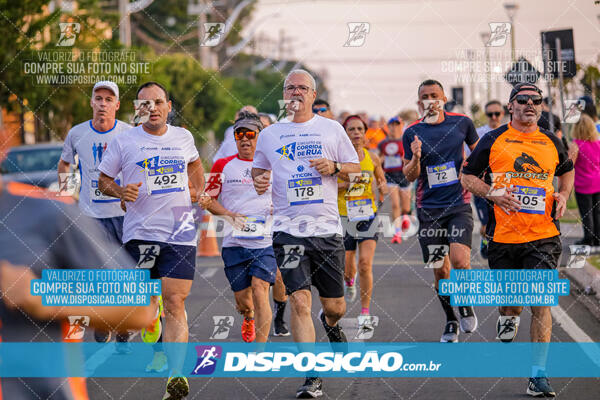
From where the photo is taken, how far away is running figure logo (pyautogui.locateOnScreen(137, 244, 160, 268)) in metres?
7.54

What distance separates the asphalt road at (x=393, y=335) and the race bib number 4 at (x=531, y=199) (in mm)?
1228

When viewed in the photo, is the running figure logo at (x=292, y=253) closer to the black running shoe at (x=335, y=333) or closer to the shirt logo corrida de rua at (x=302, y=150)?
the shirt logo corrida de rua at (x=302, y=150)

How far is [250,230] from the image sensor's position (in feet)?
29.3

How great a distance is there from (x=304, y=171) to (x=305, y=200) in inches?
8.0

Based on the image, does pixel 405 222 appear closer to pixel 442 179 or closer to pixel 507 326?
pixel 442 179

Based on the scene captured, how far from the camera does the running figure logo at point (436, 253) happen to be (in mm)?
9734

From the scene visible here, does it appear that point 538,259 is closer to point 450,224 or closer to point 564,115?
point 450,224

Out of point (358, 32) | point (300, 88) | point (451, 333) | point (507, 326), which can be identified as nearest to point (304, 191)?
point (300, 88)

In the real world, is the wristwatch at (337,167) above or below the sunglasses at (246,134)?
below

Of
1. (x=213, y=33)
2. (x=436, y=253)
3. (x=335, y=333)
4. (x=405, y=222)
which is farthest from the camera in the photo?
(x=405, y=222)

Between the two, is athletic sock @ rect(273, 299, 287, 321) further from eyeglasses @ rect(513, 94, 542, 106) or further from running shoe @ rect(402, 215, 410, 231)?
running shoe @ rect(402, 215, 410, 231)

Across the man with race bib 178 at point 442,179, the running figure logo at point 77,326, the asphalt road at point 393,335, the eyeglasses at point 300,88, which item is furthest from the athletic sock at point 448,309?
the running figure logo at point 77,326

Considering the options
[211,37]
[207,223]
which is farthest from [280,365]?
[207,223]

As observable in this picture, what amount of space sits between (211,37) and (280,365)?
3.96m
